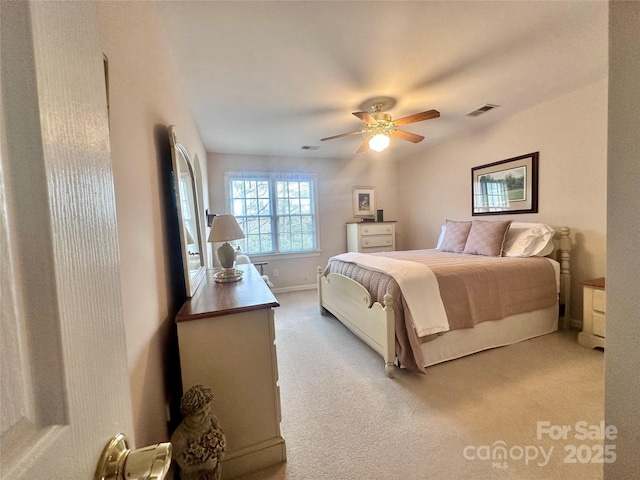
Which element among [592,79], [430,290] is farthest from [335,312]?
[592,79]

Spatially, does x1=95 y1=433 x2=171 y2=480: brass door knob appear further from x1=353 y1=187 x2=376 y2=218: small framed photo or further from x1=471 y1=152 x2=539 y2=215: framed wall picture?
x1=353 y1=187 x2=376 y2=218: small framed photo

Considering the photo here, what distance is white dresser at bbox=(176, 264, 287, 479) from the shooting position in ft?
4.22

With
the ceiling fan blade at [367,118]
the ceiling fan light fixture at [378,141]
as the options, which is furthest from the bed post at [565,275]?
the ceiling fan blade at [367,118]

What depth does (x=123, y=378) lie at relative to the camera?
0.45m

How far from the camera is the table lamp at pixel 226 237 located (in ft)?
6.38

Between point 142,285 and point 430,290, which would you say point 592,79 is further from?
point 142,285

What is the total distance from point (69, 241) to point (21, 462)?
8.2 inches

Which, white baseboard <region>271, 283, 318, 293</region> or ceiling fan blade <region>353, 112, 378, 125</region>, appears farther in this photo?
white baseboard <region>271, 283, 318, 293</region>

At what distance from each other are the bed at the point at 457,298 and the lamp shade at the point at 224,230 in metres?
1.22

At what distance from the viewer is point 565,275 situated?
2.86 metres

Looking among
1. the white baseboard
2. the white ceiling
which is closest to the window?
the white baseboard

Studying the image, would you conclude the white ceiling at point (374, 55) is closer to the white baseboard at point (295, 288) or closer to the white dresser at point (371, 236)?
the white dresser at point (371, 236)

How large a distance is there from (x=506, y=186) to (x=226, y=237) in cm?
345

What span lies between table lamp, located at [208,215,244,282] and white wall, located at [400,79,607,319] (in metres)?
3.33
